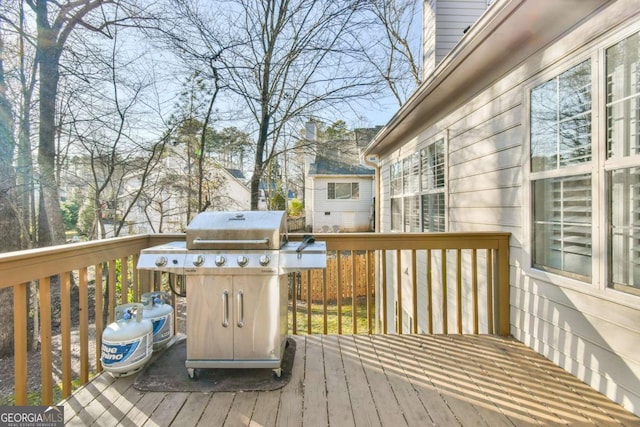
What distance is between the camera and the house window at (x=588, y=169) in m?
1.82

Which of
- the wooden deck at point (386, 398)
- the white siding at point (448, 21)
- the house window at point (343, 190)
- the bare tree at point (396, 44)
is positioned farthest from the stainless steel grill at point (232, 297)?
the house window at point (343, 190)

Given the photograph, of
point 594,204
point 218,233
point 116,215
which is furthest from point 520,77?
point 116,215

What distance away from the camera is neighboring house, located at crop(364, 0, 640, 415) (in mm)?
1850

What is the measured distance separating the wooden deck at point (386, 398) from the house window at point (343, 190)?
1378 cm

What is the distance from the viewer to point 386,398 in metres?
2.00

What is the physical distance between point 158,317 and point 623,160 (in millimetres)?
3304

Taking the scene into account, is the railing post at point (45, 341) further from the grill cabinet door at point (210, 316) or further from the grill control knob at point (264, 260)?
the grill control knob at point (264, 260)

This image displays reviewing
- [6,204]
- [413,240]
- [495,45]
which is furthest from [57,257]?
[6,204]

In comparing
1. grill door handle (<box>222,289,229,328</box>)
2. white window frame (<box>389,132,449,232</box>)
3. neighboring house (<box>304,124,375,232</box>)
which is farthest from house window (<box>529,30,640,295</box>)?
neighboring house (<box>304,124,375,232</box>)

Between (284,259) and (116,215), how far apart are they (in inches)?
273

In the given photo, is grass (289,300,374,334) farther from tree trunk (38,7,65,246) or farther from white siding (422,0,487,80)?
tree trunk (38,7,65,246)

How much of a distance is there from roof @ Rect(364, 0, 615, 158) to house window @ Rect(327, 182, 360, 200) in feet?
39.3

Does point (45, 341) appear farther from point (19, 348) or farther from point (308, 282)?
point (308, 282)

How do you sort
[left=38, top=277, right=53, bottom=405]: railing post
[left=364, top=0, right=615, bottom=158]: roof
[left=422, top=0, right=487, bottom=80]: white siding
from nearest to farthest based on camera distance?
[left=38, top=277, right=53, bottom=405]: railing post, [left=364, top=0, right=615, bottom=158]: roof, [left=422, top=0, right=487, bottom=80]: white siding
